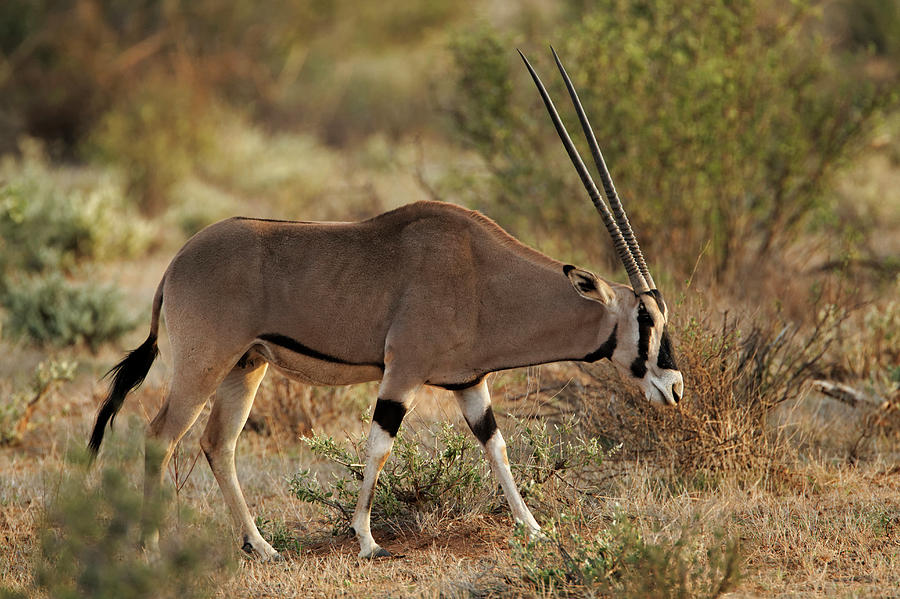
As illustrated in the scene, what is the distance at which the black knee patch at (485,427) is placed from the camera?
18.5 ft

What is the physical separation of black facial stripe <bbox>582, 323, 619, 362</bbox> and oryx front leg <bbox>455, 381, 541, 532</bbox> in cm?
63

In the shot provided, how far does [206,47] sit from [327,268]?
22.4 meters

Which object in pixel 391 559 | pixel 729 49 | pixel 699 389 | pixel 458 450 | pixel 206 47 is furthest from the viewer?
pixel 206 47

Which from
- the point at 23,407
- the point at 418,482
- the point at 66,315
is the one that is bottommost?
the point at 66,315

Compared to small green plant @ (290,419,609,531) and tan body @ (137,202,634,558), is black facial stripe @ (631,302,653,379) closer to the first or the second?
tan body @ (137,202,634,558)

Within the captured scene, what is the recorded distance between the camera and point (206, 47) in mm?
26406

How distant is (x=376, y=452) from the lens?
17.7 ft

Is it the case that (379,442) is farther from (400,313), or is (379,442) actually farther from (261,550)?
(261,550)

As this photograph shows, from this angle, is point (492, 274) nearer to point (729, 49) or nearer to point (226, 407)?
point (226, 407)

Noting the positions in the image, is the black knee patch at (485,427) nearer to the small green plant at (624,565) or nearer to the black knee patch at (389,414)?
the black knee patch at (389,414)

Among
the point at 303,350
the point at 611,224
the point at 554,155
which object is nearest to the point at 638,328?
the point at 611,224

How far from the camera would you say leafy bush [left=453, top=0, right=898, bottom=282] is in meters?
10.6

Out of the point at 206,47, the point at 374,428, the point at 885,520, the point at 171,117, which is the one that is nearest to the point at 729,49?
the point at 885,520

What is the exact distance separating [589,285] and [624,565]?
1.44 m
